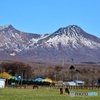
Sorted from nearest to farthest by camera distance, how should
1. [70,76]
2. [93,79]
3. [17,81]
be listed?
[17,81] < [93,79] < [70,76]

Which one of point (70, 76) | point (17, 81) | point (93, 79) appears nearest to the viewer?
point (17, 81)

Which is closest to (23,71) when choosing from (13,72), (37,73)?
(13,72)

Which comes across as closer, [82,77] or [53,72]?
[82,77]

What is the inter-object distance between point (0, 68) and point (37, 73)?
2173 centimetres

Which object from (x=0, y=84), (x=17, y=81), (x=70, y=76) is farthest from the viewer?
(x=70, y=76)

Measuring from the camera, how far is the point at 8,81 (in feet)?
427

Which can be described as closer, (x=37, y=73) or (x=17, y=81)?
(x=17, y=81)

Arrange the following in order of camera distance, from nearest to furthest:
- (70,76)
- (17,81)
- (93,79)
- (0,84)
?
(0,84) → (17,81) → (93,79) → (70,76)

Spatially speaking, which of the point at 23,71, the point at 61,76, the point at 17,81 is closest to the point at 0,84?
the point at 17,81

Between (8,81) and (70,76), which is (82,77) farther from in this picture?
(8,81)

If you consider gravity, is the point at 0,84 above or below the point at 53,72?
below

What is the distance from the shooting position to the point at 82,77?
17962 centimetres

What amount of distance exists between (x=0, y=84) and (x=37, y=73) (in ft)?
301

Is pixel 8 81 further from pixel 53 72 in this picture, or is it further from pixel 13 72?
pixel 53 72
